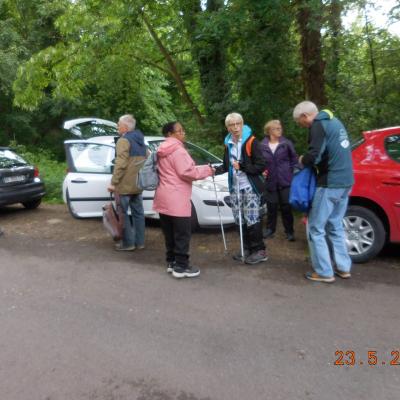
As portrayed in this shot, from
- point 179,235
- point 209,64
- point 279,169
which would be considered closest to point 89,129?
point 209,64

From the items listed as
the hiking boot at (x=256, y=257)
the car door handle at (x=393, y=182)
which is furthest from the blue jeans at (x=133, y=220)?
the car door handle at (x=393, y=182)

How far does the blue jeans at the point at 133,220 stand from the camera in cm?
564

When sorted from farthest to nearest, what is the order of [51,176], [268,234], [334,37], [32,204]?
[51,176] < [32,204] < [334,37] < [268,234]

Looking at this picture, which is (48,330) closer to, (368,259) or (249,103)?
(368,259)

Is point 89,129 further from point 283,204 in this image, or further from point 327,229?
point 327,229

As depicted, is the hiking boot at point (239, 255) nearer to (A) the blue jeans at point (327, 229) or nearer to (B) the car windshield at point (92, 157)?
(A) the blue jeans at point (327, 229)

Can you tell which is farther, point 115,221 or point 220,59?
point 220,59

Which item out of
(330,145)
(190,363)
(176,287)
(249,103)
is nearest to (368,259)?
(330,145)

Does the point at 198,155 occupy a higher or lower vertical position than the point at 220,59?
lower

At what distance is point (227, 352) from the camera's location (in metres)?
3.20

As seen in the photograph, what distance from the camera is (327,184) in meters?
4.20

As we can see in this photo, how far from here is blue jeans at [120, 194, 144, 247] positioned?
18.5 ft

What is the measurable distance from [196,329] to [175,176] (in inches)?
66.3

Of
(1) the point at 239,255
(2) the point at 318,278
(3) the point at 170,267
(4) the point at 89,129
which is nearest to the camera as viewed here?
(2) the point at 318,278
